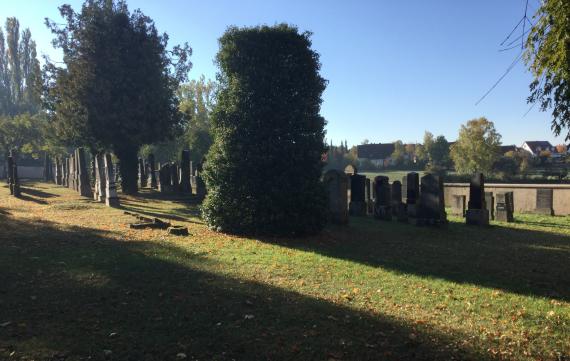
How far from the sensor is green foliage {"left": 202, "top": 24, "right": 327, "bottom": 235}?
11.3m

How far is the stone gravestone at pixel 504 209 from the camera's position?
633 inches

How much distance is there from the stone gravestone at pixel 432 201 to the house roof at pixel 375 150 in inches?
3261

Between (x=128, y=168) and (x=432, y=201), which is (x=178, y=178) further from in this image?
(x=432, y=201)

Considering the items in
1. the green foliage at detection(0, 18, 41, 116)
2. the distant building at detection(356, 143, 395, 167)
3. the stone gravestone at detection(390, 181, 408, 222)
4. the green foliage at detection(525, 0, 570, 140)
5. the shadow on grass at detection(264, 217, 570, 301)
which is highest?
the green foliage at detection(0, 18, 41, 116)

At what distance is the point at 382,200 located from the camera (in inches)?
635

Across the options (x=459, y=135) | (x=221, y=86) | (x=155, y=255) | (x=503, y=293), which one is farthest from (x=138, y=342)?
(x=459, y=135)

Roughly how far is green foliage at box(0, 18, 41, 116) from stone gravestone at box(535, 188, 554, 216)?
7413 centimetres

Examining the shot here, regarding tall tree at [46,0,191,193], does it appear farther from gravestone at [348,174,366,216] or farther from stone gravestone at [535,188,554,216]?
stone gravestone at [535,188,554,216]

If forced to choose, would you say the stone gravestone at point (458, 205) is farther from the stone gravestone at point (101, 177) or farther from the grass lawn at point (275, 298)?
the stone gravestone at point (101, 177)

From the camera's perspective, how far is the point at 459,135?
168 feet

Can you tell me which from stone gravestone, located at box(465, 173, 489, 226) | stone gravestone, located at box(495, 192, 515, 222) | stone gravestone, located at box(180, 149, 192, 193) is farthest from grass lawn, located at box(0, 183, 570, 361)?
stone gravestone, located at box(180, 149, 192, 193)

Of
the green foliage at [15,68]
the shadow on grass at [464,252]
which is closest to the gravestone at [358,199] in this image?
the shadow on grass at [464,252]

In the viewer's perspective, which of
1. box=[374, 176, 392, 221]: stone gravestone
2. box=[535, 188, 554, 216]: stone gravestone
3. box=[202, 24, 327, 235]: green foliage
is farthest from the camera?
box=[535, 188, 554, 216]: stone gravestone

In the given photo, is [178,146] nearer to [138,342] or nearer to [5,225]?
[5,225]
